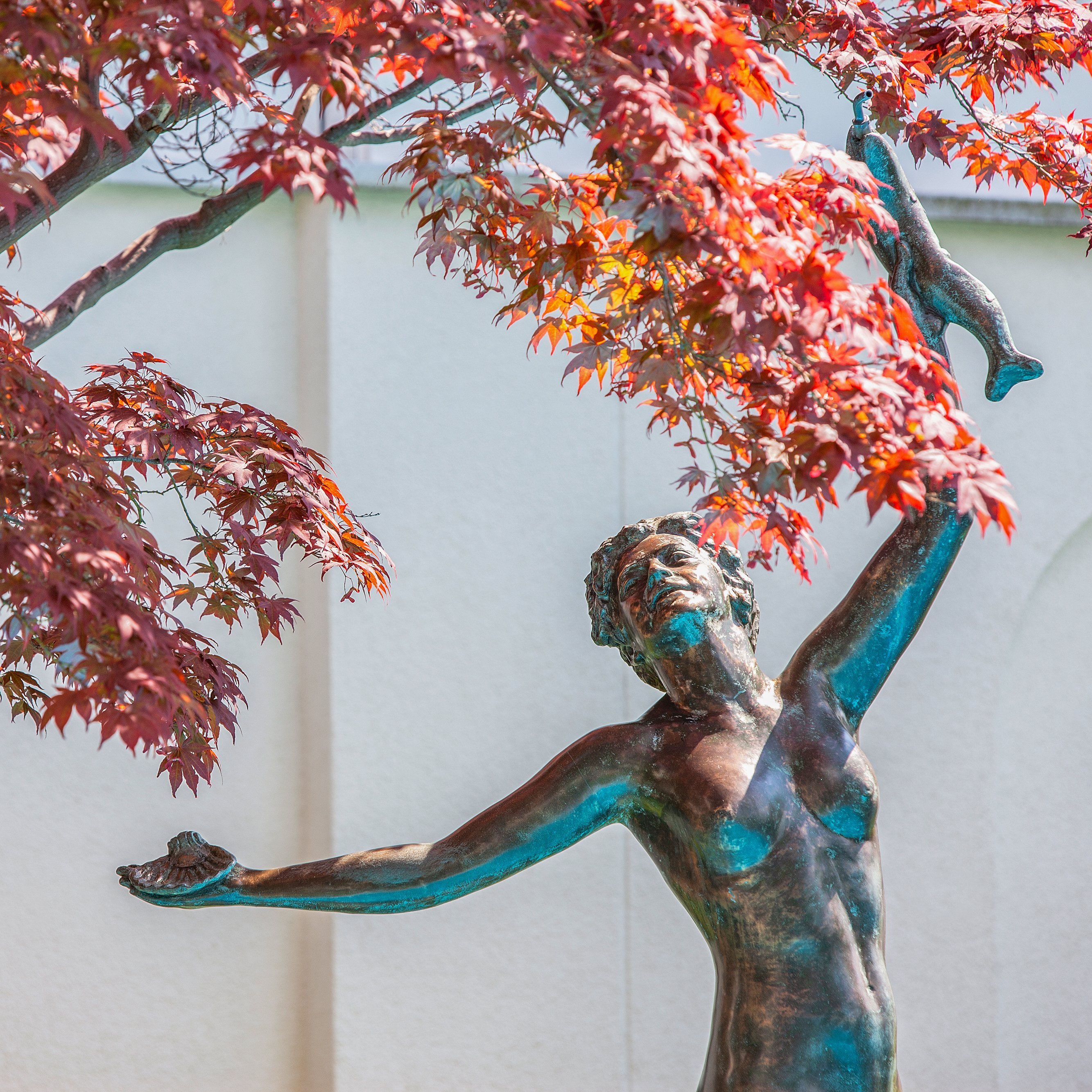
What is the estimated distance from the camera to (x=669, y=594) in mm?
1922

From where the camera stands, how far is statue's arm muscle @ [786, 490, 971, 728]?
77.0 inches

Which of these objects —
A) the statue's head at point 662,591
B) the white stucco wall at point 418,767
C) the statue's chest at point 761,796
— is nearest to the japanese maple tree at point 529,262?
the statue's head at point 662,591

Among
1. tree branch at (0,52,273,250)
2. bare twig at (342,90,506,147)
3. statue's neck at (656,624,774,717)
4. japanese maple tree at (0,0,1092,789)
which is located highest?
bare twig at (342,90,506,147)

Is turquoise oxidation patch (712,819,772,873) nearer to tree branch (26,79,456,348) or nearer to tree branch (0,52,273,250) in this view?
tree branch (0,52,273,250)

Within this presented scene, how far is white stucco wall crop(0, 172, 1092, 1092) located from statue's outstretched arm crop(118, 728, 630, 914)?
7.72 ft

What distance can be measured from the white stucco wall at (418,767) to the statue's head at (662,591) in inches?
89.4

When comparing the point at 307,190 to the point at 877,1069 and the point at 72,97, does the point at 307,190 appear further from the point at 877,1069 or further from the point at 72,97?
the point at 877,1069

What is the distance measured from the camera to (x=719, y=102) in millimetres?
1628

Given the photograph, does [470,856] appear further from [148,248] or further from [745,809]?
[148,248]

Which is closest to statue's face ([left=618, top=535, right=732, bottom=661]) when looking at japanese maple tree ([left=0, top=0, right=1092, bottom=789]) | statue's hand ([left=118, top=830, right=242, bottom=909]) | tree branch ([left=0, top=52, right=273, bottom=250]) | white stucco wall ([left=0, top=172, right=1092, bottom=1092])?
japanese maple tree ([left=0, top=0, right=1092, bottom=789])

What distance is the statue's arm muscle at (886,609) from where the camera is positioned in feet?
6.41

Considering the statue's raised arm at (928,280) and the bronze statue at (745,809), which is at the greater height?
the statue's raised arm at (928,280)

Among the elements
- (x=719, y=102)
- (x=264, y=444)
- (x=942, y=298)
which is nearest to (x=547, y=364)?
(x=264, y=444)

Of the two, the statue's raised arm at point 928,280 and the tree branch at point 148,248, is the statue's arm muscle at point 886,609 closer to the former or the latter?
the statue's raised arm at point 928,280
